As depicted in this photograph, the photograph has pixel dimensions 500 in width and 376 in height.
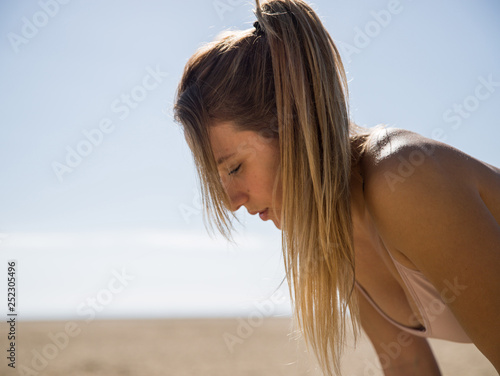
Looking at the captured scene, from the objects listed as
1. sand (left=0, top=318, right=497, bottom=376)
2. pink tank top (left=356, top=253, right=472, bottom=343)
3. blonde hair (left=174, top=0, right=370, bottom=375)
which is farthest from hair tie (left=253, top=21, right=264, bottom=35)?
sand (left=0, top=318, right=497, bottom=376)

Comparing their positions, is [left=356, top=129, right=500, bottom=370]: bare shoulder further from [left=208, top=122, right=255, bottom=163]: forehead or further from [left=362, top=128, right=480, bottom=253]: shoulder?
[left=208, top=122, right=255, bottom=163]: forehead

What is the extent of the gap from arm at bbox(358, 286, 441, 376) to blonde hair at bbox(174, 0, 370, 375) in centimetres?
34

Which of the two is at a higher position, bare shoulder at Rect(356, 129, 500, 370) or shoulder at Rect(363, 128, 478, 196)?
shoulder at Rect(363, 128, 478, 196)

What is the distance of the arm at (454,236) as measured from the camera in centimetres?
125

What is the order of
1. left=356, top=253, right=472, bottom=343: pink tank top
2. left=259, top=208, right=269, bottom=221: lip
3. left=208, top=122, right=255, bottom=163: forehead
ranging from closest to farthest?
left=356, top=253, right=472, bottom=343: pink tank top, left=208, top=122, right=255, bottom=163: forehead, left=259, top=208, right=269, bottom=221: lip

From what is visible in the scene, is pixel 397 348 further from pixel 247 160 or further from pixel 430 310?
pixel 247 160

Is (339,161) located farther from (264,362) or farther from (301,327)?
(264,362)

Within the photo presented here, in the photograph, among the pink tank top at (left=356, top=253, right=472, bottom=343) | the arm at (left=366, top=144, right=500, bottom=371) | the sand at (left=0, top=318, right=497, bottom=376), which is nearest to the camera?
the arm at (left=366, top=144, right=500, bottom=371)

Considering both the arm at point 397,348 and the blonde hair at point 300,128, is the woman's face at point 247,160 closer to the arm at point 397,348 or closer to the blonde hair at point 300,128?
the blonde hair at point 300,128

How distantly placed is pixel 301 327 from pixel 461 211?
838 mm

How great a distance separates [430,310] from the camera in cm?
178

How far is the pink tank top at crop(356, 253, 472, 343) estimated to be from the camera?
162 cm

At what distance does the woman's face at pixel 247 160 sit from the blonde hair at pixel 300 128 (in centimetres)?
3

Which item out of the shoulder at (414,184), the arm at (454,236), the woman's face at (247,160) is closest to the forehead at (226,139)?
the woman's face at (247,160)
